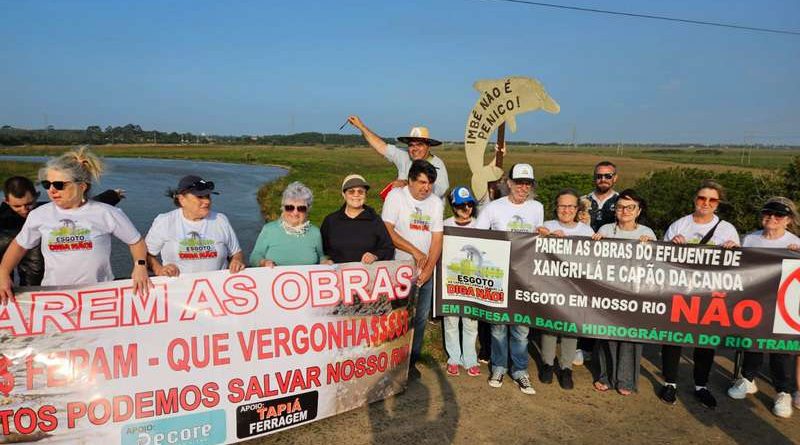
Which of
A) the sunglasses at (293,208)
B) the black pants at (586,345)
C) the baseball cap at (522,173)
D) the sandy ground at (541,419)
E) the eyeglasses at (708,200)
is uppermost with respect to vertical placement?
the baseball cap at (522,173)

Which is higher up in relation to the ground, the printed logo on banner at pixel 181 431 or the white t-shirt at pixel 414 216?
the white t-shirt at pixel 414 216

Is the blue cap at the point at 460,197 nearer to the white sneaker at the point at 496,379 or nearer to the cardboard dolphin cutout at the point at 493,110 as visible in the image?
the white sneaker at the point at 496,379

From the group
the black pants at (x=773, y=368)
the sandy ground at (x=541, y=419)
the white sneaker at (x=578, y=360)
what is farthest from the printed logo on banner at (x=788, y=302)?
the white sneaker at (x=578, y=360)

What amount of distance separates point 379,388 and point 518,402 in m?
1.27

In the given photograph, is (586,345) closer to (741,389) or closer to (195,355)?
(741,389)

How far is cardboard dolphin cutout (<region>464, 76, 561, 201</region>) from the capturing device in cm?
710

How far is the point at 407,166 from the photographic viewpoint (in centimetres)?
611

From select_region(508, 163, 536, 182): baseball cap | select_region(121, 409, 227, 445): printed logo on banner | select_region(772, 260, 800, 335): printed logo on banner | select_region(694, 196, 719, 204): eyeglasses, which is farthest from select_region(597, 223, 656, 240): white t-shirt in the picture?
select_region(121, 409, 227, 445): printed logo on banner

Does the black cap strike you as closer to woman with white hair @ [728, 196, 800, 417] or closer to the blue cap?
the blue cap

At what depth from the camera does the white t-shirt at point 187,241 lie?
4.07 meters

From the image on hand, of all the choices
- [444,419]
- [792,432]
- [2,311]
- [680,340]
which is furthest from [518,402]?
[2,311]

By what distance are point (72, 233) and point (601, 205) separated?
5000 millimetres

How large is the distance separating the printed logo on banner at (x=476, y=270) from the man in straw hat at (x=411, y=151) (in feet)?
2.86

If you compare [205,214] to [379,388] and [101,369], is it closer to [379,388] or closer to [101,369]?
[101,369]
